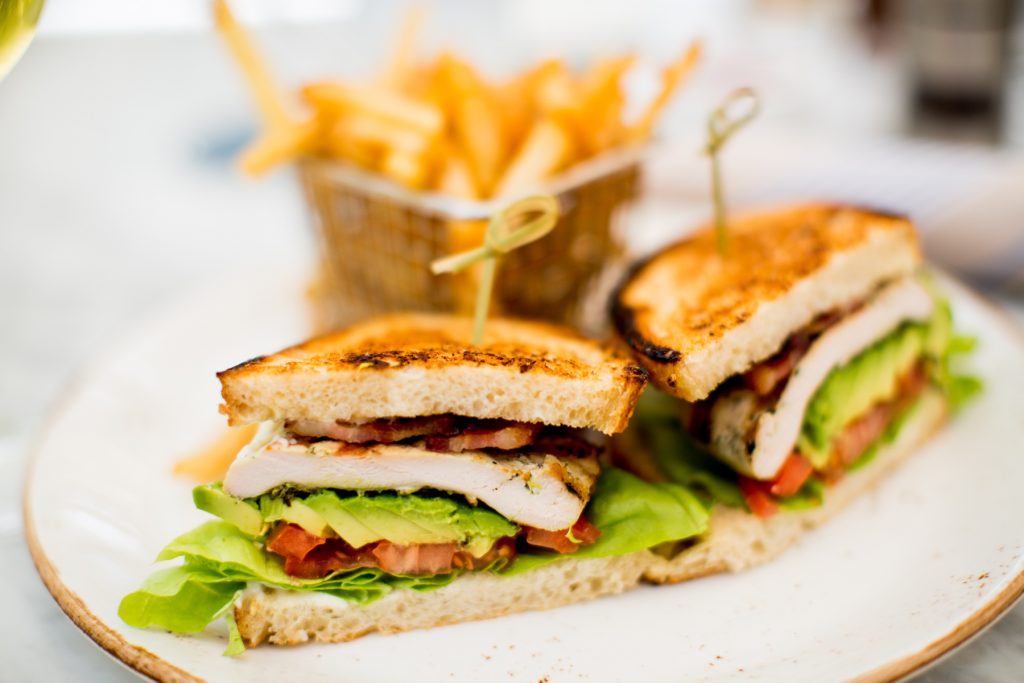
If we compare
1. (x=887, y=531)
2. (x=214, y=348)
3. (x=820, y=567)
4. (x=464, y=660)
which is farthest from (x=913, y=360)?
(x=214, y=348)

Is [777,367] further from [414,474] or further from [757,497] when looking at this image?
[414,474]

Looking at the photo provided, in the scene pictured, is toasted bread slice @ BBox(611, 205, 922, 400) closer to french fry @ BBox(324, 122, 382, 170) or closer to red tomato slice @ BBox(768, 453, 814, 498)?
red tomato slice @ BBox(768, 453, 814, 498)

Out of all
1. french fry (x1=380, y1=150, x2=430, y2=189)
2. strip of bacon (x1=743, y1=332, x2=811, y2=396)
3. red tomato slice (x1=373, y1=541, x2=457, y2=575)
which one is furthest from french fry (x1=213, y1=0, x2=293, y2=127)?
strip of bacon (x1=743, y1=332, x2=811, y2=396)

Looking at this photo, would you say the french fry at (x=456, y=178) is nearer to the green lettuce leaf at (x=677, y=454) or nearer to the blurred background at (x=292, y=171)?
the blurred background at (x=292, y=171)

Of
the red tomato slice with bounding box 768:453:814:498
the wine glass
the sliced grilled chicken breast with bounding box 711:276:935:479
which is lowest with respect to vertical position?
the red tomato slice with bounding box 768:453:814:498

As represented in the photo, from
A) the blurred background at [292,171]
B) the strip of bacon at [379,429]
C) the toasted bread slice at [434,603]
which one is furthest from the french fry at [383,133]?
the toasted bread slice at [434,603]
